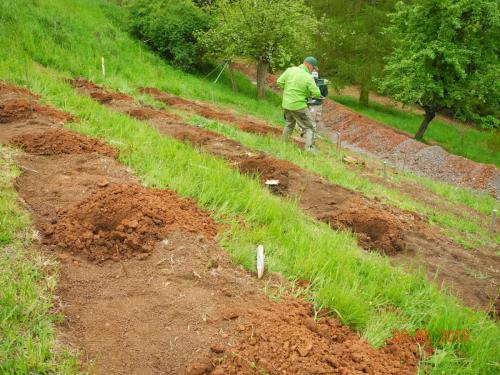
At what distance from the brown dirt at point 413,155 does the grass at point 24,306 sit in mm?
13674

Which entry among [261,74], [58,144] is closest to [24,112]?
[58,144]

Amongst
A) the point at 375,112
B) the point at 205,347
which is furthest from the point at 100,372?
Result: the point at 375,112

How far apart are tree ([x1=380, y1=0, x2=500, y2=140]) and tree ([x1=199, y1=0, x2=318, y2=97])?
4.66 m

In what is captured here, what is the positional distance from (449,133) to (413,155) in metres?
8.42

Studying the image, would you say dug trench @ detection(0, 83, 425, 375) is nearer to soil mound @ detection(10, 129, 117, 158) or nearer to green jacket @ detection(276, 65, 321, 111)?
soil mound @ detection(10, 129, 117, 158)

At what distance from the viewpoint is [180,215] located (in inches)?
152

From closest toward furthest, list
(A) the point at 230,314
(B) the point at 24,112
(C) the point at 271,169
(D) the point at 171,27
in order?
1. (A) the point at 230,314
2. (B) the point at 24,112
3. (C) the point at 271,169
4. (D) the point at 171,27

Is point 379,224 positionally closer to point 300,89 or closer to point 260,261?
point 260,261

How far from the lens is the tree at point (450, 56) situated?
16750 millimetres

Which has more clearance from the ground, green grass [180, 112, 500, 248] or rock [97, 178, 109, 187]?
rock [97, 178, 109, 187]

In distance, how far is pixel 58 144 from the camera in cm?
497

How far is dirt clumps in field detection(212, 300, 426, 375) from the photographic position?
251 cm

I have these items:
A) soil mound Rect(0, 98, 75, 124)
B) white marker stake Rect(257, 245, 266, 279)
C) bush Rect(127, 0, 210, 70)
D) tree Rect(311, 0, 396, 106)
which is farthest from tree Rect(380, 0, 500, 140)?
white marker stake Rect(257, 245, 266, 279)

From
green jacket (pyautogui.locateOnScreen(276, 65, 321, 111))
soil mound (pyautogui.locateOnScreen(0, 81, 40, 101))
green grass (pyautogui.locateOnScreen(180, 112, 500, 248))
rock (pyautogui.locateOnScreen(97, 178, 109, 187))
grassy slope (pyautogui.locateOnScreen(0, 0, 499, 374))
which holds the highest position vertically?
green jacket (pyautogui.locateOnScreen(276, 65, 321, 111))
